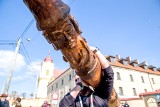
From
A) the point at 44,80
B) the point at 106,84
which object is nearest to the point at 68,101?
the point at 106,84

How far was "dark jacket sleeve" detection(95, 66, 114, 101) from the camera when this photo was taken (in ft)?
5.23

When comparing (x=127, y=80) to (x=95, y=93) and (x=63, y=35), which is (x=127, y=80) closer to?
(x=95, y=93)

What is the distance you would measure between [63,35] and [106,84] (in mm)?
863

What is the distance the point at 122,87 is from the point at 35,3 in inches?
1137

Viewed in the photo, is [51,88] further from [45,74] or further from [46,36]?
[46,36]

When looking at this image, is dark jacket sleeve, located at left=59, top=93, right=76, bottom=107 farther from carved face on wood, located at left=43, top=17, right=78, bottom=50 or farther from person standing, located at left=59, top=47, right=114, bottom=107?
carved face on wood, located at left=43, top=17, right=78, bottom=50

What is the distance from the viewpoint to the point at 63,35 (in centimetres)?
100

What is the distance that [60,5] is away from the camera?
0.94 meters

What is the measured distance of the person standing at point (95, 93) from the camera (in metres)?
1.59

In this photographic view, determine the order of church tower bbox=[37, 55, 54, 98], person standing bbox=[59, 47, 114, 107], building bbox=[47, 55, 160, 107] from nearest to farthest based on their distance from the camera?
1. person standing bbox=[59, 47, 114, 107]
2. building bbox=[47, 55, 160, 107]
3. church tower bbox=[37, 55, 54, 98]

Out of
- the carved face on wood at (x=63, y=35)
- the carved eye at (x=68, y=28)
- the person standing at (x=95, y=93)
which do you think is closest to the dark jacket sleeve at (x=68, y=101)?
the person standing at (x=95, y=93)

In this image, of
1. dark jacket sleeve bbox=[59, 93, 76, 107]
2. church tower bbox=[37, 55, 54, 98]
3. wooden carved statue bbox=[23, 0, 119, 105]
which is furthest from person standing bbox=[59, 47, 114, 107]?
church tower bbox=[37, 55, 54, 98]

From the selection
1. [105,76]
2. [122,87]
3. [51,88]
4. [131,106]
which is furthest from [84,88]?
[51,88]

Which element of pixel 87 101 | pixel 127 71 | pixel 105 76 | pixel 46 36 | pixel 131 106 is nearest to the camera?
pixel 46 36
